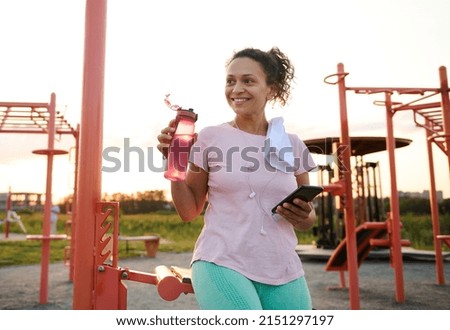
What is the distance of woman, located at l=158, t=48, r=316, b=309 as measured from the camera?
2.87 ft

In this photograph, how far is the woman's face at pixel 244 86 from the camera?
1007 millimetres

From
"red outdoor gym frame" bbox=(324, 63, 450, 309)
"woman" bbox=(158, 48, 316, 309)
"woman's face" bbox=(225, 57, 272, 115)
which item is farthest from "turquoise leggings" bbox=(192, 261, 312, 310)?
"red outdoor gym frame" bbox=(324, 63, 450, 309)

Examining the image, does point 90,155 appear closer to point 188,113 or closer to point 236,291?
point 188,113

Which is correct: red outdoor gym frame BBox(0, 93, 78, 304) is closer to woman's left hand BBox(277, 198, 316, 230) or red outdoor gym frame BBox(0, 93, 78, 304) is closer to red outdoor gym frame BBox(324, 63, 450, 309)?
red outdoor gym frame BBox(324, 63, 450, 309)

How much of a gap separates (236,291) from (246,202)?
178 millimetres

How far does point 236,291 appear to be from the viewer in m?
0.84

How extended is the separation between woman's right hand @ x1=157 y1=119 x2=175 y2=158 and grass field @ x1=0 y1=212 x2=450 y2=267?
387 centimetres

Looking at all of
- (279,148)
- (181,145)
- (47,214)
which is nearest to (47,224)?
(47,214)

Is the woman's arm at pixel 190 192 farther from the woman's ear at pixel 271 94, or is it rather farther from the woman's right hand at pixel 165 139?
the woman's ear at pixel 271 94

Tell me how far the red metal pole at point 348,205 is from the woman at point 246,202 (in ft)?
5.53

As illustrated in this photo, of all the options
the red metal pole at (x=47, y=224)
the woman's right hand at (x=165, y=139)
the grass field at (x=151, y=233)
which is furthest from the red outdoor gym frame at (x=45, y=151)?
the woman's right hand at (x=165, y=139)
